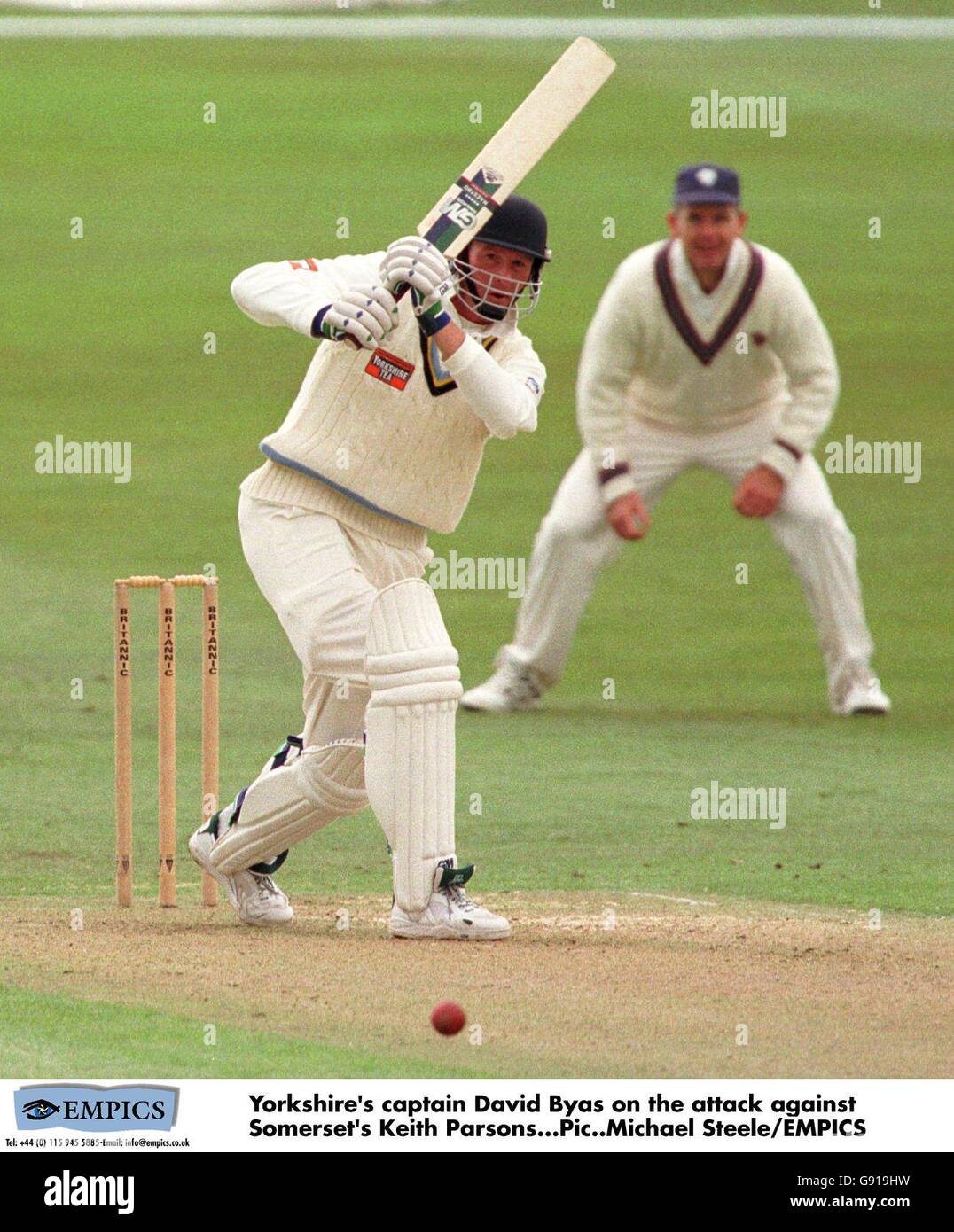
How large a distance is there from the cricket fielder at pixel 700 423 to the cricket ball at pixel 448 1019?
4.95 m

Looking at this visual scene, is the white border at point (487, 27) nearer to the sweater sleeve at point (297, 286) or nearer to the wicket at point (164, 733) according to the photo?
the wicket at point (164, 733)

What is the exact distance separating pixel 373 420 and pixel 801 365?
4653 millimetres

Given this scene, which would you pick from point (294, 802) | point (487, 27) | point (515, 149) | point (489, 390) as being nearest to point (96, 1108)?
point (294, 802)

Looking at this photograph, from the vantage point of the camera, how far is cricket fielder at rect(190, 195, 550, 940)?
5.55 m

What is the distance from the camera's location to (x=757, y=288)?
32.8 feet

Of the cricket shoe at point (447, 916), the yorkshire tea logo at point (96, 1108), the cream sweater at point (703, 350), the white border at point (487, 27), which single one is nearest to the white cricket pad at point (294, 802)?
the cricket shoe at point (447, 916)

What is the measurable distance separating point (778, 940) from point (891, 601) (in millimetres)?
9065

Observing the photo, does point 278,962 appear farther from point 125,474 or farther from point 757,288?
point 125,474

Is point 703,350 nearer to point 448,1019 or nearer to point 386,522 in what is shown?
point 386,522

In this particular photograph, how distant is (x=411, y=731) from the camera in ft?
18.2

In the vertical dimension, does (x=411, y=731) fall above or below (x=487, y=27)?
below

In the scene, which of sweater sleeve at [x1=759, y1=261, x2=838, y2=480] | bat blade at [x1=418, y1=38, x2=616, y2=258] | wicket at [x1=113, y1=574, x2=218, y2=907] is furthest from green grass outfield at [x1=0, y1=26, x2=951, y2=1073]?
bat blade at [x1=418, y1=38, x2=616, y2=258]

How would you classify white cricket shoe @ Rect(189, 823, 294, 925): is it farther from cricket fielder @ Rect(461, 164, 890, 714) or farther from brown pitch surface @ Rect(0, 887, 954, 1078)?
cricket fielder @ Rect(461, 164, 890, 714)

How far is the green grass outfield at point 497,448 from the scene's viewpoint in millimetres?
7809
